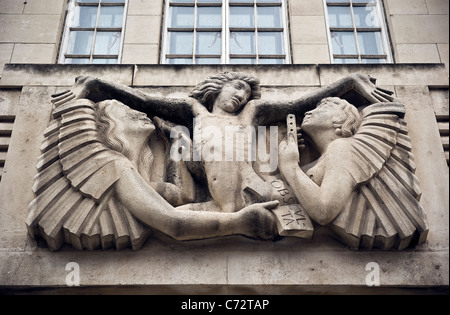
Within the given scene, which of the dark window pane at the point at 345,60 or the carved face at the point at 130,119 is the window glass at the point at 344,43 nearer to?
the dark window pane at the point at 345,60

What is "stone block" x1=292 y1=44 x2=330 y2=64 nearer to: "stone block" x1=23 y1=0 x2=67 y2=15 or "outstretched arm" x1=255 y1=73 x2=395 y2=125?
"outstretched arm" x1=255 y1=73 x2=395 y2=125

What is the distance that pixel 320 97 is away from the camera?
622 cm

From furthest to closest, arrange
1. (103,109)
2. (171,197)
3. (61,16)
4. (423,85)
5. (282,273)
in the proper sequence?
(61,16)
(423,85)
(103,109)
(171,197)
(282,273)

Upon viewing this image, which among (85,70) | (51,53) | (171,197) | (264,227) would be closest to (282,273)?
(264,227)

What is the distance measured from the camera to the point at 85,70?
6.80m

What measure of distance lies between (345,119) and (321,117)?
0.82 ft

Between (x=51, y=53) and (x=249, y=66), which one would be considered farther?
(x=51, y=53)

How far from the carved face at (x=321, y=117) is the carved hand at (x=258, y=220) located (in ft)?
3.78

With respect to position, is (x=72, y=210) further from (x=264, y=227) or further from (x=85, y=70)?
(x=85, y=70)

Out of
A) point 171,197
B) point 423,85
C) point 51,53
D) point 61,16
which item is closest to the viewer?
point 171,197

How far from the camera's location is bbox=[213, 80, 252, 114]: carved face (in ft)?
19.9

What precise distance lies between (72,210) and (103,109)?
1287 mm

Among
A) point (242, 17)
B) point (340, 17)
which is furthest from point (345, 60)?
point (242, 17)

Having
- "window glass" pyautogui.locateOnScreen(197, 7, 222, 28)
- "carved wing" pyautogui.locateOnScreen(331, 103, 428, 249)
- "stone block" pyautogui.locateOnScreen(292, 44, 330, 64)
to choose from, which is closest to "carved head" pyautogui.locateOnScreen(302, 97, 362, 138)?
"carved wing" pyautogui.locateOnScreen(331, 103, 428, 249)
